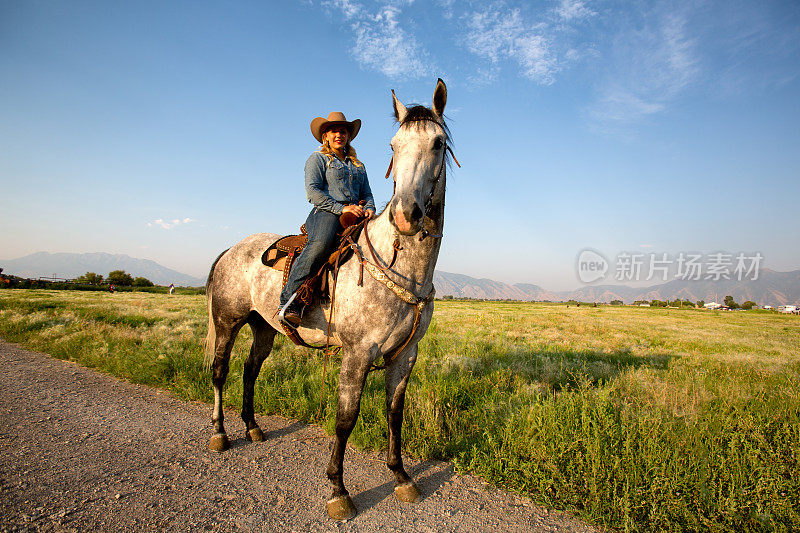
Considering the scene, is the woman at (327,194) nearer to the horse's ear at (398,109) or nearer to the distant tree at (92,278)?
the horse's ear at (398,109)

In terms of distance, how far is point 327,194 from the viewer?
12.7 feet

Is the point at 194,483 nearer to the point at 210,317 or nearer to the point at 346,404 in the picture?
the point at 346,404

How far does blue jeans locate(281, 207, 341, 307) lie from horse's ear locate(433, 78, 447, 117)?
1510mm

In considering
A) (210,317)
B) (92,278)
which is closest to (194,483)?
(210,317)

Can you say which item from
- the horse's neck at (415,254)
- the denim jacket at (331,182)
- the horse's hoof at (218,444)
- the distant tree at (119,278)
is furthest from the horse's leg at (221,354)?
the distant tree at (119,278)

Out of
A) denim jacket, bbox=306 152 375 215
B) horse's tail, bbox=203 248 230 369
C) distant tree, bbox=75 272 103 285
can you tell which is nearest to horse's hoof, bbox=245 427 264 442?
horse's tail, bbox=203 248 230 369

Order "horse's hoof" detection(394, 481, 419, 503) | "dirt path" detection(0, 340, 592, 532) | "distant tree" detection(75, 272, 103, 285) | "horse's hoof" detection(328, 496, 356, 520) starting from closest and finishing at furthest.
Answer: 1. "dirt path" detection(0, 340, 592, 532)
2. "horse's hoof" detection(328, 496, 356, 520)
3. "horse's hoof" detection(394, 481, 419, 503)
4. "distant tree" detection(75, 272, 103, 285)

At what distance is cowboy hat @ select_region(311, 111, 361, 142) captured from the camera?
13.4 ft

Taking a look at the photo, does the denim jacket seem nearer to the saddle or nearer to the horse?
the saddle

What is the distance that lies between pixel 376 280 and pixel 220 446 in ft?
10.3

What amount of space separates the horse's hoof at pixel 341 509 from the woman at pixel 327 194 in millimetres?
1739

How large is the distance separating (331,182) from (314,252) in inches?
34.7

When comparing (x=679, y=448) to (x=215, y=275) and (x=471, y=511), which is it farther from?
(x=215, y=275)

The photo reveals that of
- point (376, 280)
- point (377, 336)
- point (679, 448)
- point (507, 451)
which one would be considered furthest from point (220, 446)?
point (679, 448)
